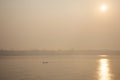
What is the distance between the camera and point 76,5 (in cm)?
461

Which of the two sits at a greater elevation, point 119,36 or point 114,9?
point 114,9

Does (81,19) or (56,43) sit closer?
(81,19)

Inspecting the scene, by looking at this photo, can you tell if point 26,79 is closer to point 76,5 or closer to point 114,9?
point 76,5

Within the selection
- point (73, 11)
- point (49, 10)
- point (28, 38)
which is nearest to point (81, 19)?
point (73, 11)

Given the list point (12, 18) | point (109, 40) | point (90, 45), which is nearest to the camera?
point (12, 18)

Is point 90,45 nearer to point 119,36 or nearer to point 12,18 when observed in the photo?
point 119,36

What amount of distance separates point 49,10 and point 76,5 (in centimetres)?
47

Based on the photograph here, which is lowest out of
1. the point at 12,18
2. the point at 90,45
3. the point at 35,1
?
the point at 90,45

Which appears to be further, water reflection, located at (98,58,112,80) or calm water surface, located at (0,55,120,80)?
water reflection, located at (98,58,112,80)

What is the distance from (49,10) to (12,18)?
2.10ft

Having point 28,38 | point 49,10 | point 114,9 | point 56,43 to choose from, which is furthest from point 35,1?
point 114,9

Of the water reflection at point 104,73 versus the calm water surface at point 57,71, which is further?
the water reflection at point 104,73

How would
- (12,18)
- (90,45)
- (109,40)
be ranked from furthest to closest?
1. (90,45)
2. (109,40)
3. (12,18)

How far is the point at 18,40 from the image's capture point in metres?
4.61
